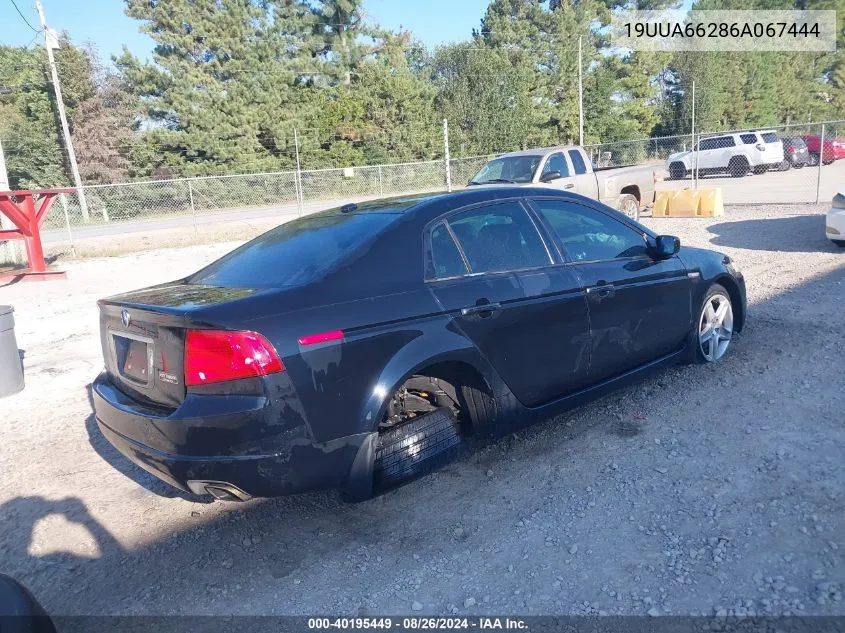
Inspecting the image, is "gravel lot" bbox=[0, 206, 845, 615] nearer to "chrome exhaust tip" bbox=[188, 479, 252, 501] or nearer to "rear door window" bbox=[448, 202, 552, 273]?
"chrome exhaust tip" bbox=[188, 479, 252, 501]

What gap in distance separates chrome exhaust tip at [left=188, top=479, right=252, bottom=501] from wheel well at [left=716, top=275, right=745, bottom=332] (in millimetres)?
4025

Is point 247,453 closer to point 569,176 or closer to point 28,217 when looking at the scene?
point 569,176

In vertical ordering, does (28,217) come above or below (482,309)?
above

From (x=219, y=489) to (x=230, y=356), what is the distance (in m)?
0.63

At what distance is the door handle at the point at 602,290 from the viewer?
13.0 feet

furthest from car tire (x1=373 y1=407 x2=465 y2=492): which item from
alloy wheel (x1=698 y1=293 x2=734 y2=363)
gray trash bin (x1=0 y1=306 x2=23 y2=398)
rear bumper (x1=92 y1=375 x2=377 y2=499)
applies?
gray trash bin (x1=0 y1=306 x2=23 y2=398)

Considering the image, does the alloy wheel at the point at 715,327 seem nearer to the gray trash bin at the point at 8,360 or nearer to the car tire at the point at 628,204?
the gray trash bin at the point at 8,360

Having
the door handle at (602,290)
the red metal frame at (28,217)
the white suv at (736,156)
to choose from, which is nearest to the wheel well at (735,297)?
the door handle at (602,290)

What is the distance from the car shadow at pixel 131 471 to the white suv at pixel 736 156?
90.2 feet

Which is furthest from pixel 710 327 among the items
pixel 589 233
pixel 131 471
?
pixel 131 471

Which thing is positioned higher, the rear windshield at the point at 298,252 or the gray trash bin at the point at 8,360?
the rear windshield at the point at 298,252

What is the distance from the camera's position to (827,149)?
3184 centimetres

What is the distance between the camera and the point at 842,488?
3.17m

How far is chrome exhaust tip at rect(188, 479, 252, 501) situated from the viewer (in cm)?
284
